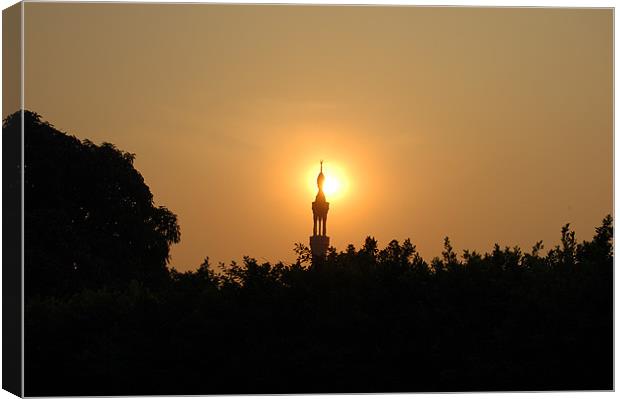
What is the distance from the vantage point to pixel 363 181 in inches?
531

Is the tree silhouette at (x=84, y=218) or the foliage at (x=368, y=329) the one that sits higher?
the tree silhouette at (x=84, y=218)

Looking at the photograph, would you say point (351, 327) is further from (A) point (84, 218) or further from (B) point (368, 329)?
(A) point (84, 218)

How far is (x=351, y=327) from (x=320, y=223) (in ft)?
3.72

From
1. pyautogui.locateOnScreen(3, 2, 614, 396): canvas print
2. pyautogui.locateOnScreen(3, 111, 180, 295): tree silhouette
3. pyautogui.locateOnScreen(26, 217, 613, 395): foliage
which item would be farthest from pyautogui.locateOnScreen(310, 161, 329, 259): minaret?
pyautogui.locateOnScreen(3, 111, 180, 295): tree silhouette

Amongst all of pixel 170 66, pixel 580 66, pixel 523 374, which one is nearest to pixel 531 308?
pixel 523 374

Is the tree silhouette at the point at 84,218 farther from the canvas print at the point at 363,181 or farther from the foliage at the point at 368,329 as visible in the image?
the foliage at the point at 368,329

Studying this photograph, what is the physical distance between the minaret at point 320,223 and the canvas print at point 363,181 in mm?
42

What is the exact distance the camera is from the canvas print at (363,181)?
13.1 m

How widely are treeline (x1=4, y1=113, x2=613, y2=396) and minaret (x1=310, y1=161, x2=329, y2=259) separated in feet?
0.45

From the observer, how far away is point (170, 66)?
1321 cm

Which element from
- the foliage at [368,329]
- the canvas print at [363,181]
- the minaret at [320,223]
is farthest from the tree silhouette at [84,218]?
the minaret at [320,223]

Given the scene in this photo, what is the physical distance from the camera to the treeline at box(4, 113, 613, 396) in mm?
13133

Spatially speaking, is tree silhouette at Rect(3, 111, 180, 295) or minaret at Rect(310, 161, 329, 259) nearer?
minaret at Rect(310, 161, 329, 259)

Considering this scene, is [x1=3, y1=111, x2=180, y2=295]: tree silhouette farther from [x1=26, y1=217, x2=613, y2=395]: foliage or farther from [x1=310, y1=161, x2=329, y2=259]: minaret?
[x1=310, y1=161, x2=329, y2=259]: minaret
